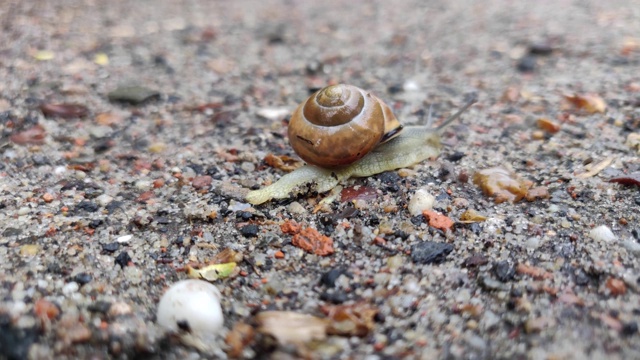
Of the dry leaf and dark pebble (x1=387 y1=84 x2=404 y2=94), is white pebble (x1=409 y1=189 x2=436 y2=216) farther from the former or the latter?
dark pebble (x1=387 y1=84 x2=404 y2=94)

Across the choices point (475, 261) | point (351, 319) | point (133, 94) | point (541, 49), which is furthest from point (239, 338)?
point (541, 49)

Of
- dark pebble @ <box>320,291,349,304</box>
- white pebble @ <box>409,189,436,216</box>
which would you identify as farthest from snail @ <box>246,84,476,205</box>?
dark pebble @ <box>320,291,349,304</box>

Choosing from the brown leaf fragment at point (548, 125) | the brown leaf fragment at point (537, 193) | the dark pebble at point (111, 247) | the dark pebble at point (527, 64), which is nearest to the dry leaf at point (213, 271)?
the dark pebble at point (111, 247)

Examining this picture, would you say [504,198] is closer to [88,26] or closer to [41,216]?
[41,216]

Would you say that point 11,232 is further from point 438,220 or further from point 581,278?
point 581,278

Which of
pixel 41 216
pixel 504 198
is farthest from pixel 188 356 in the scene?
pixel 504 198

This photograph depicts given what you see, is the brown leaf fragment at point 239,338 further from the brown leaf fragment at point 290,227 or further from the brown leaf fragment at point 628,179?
the brown leaf fragment at point 628,179
